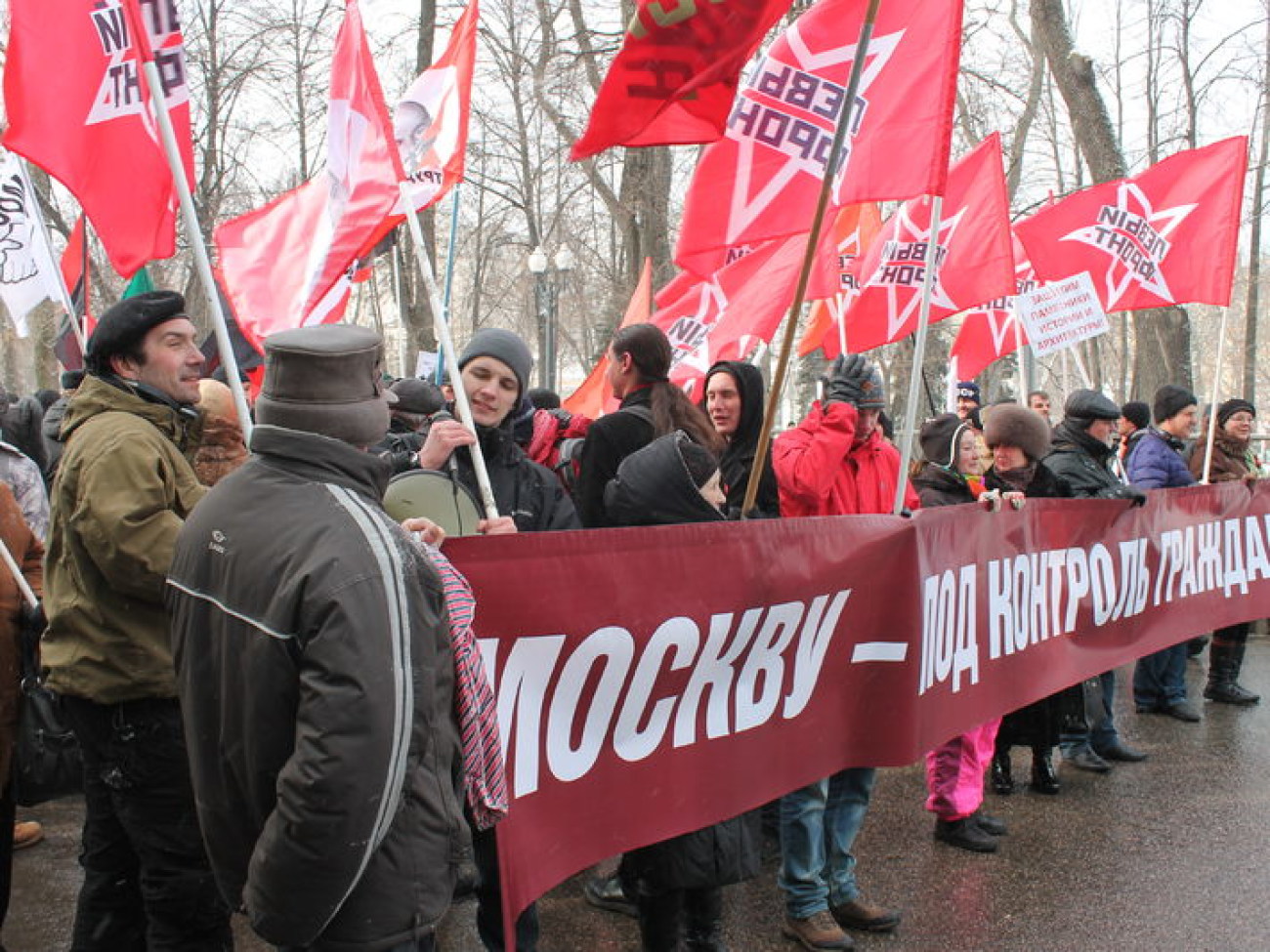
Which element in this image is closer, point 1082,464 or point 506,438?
point 506,438

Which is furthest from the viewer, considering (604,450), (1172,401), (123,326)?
(1172,401)

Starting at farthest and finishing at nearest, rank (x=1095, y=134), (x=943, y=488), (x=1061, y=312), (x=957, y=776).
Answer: (x=1095, y=134)
(x=1061, y=312)
(x=943, y=488)
(x=957, y=776)

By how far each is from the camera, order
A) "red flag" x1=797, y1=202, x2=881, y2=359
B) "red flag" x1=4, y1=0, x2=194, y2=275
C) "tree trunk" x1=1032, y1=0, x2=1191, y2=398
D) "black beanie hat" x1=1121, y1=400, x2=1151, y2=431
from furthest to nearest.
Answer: "tree trunk" x1=1032, y1=0, x2=1191, y2=398 < "black beanie hat" x1=1121, y1=400, x2=1151, y2=431 < "red flag" x1=797, y1=202, x2=881, y2=359 < "red flag" x1=4, y1=0, x2=194, y2=275

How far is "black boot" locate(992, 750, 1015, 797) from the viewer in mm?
5703

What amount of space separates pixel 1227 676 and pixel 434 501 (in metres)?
6.45

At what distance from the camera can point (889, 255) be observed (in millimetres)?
6812

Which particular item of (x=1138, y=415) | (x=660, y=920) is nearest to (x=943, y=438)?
(x=660, y=920)

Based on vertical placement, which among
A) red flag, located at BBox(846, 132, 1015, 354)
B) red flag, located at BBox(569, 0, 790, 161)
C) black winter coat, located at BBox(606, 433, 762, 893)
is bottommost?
black winter coat, located at BBox(606, 433, 762, 893)

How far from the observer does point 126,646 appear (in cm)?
290

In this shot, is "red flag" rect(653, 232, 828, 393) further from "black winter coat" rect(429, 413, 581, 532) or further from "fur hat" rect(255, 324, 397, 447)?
"fur hat" rect(255, 324, 397, 447)

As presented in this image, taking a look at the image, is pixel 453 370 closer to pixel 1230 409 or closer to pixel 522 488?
pixel 522 488

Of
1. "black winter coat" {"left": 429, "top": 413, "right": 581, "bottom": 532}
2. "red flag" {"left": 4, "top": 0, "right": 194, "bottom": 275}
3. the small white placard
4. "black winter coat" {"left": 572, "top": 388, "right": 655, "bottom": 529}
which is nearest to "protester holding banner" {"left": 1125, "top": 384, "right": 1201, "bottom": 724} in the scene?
the small white placard

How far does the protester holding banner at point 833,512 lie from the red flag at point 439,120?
6.61 feet

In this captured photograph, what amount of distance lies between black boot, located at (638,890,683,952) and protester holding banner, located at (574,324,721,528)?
1.37m
